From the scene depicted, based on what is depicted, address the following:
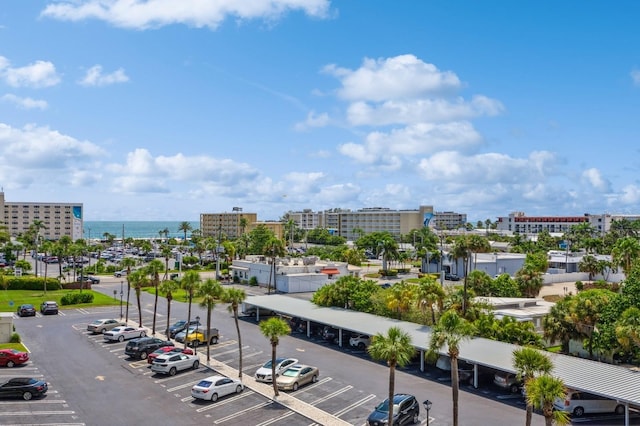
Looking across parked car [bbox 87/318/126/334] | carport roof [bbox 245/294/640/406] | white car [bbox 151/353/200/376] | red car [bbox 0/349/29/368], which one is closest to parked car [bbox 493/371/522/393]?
carport roof [bbox 245/294/640/406]

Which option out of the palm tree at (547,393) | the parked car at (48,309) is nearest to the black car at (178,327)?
the parked car at (48,309)

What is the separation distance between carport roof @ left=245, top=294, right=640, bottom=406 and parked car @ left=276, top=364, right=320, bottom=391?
6601 mm

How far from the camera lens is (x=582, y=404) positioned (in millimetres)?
28812

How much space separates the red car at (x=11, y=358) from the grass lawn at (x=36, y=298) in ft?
78.0

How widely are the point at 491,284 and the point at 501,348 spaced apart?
25.0m

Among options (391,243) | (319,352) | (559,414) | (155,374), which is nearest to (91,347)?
(155,374)

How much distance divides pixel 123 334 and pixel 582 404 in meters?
34.2

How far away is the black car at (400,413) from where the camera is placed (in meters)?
26.3

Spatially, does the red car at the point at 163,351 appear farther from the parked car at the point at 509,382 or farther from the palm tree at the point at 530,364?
the palm tree at the point at 530,364

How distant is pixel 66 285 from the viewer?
79.9m

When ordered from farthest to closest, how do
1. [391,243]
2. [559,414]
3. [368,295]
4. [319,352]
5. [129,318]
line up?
[391,243] < [129,318] < [368,295] < [319,352] < [559,414]

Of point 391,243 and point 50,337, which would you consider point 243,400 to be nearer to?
point 50,337

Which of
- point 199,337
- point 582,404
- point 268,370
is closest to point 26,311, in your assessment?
point 199,337

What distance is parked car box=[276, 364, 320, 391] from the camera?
32.6m
